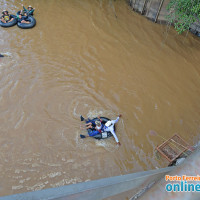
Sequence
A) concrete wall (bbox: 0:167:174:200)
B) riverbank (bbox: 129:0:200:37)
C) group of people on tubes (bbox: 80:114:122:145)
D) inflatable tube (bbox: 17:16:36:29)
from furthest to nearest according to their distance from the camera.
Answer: riverbank (bbox: 129:0:200:37)
inflatable tube (bbox: 17:16:36:29)
group of people on tubes (bbox: 80:114:122:145)
concrete wall (bbox: 0:167:174:200)

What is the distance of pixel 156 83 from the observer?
24.8 feet

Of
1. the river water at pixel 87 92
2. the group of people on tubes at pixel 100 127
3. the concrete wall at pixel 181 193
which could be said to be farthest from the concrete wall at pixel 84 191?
the group of people on tubes at pixel 100 127

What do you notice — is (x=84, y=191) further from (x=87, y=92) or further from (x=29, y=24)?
(x=29, y=24)

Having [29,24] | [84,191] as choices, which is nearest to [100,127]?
[84,191]

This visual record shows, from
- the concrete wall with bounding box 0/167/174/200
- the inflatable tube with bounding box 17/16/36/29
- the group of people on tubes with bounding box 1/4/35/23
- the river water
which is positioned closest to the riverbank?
the river water

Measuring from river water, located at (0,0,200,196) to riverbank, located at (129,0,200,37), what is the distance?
38 centimetres

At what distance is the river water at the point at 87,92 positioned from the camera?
527 cm

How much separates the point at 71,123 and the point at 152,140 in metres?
2.66

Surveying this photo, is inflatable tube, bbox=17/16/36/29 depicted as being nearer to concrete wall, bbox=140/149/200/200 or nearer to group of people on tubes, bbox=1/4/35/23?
group of people on tubes, bbox=1/4/35/23

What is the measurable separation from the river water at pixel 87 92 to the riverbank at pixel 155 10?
38cm

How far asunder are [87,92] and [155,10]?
21.7 feet

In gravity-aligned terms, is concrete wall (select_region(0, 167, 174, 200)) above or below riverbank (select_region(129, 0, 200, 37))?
above

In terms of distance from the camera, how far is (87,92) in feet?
22.9

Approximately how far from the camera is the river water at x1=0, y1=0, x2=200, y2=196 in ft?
17.3
